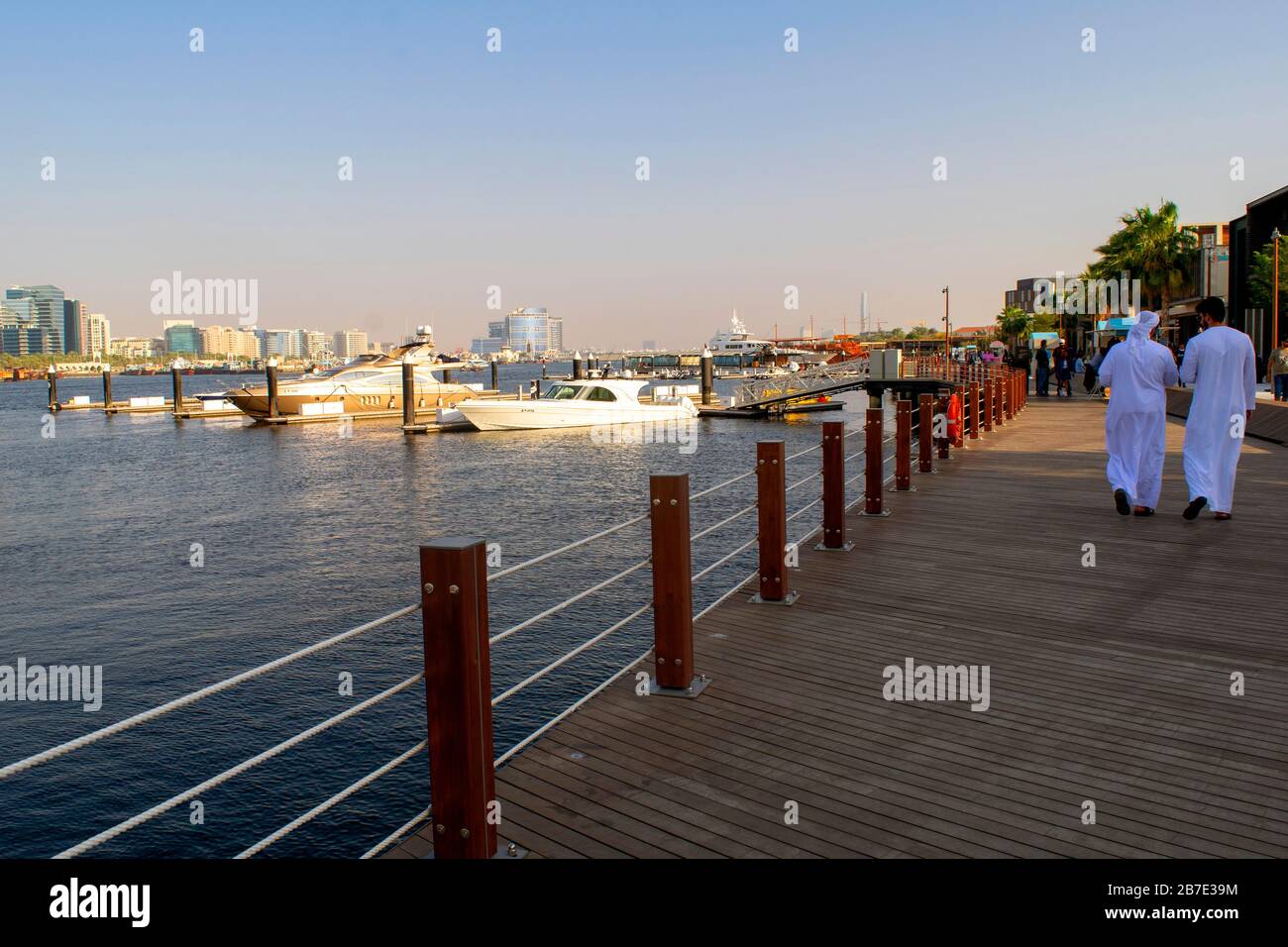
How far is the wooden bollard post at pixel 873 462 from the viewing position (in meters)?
10.3

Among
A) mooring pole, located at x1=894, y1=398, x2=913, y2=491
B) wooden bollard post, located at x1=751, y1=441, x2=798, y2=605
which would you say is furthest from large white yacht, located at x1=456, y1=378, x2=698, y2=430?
wooden bollard post, located at x1=751, y1=441, x2=798, y2=605

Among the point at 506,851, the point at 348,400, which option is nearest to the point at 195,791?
the point at 506,851

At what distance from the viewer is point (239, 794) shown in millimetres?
9750

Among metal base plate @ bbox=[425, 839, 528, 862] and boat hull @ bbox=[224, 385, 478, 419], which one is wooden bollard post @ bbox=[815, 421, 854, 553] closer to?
metal base plate @ bbox=[425, 839, 528, 862]

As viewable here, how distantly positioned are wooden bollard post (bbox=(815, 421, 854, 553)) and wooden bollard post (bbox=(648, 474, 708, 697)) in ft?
11.8

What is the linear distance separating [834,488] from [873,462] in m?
1.72

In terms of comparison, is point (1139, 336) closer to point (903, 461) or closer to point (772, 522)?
point (903, 461)

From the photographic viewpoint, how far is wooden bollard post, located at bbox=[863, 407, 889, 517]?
407 inches

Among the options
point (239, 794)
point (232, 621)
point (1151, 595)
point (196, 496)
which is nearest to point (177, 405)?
point (196, 496)

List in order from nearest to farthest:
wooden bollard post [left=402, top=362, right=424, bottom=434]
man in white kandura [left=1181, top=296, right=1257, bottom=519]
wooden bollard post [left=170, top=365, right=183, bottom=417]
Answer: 1. man in white kandura [left=1181, top=296, right=1257, bottom=519]
2. wooden bollard post [left=402, top=362, right=424, bottom=434]
3. wooden bollard post [left=170, top=365, right=183, bottom=417]

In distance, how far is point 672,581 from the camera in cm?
544

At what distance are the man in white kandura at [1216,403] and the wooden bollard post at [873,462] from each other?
9.36 ft

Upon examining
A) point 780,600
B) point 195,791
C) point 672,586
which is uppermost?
point 672,586
